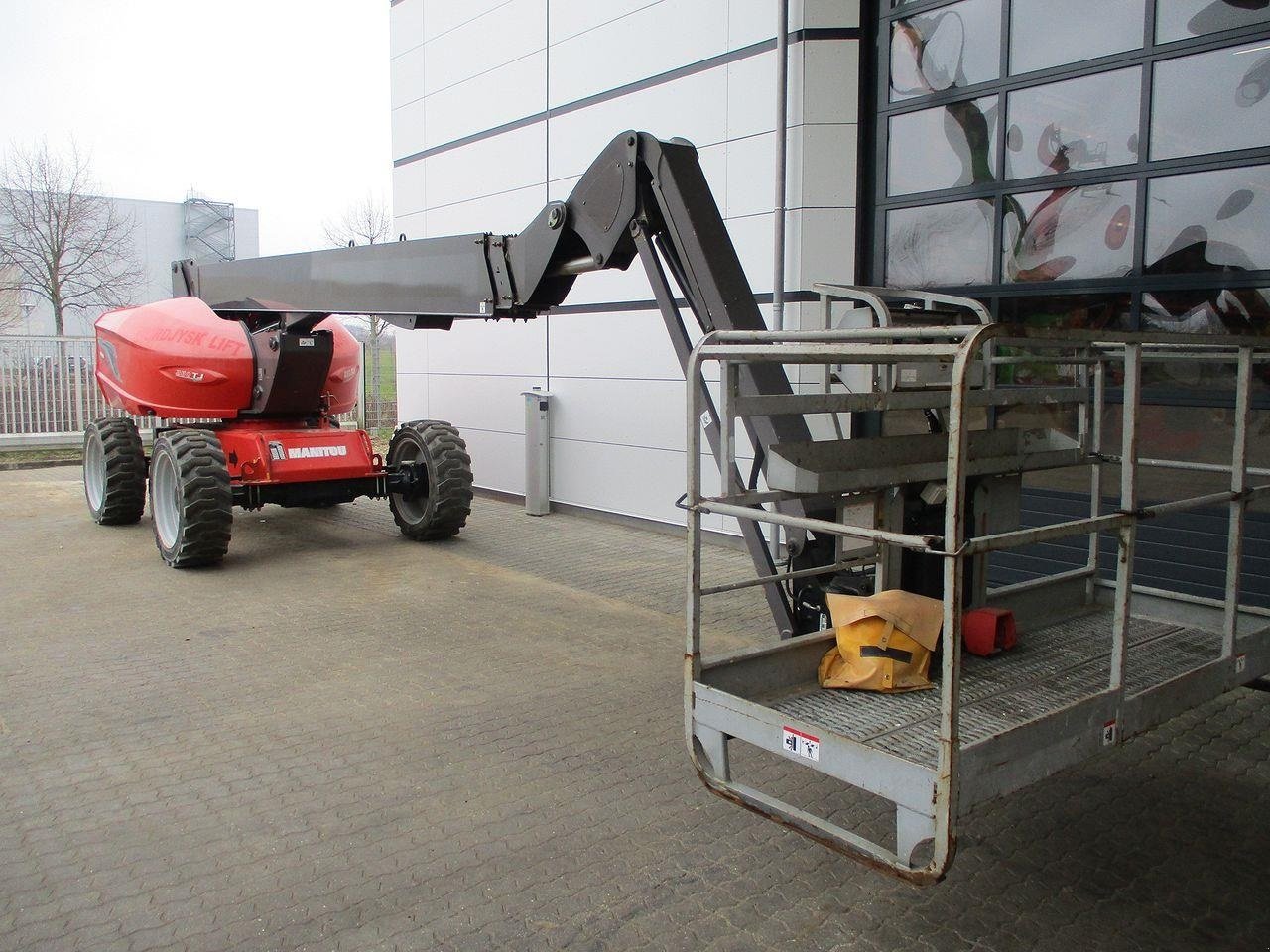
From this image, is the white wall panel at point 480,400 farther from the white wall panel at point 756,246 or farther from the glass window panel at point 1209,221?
the glass window panel at point 1209,221

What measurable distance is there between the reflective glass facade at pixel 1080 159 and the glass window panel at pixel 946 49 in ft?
0.03

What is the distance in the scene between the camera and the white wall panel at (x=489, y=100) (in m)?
11.2

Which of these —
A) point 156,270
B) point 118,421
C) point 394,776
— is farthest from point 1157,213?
point 156,270

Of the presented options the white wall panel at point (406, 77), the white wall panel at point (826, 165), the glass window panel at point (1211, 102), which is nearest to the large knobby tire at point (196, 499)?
the white wall panel at point (826, 165)

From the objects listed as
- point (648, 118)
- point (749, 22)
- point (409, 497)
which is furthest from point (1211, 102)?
point (409, 497)

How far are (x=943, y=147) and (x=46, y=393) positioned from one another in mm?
14620

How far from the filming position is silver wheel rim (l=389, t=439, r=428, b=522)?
9.68 m

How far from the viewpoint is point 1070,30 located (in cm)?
701

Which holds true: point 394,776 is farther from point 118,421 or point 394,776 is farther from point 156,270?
point 156,270

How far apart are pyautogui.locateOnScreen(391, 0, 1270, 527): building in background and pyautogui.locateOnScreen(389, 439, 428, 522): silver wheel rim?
186cm

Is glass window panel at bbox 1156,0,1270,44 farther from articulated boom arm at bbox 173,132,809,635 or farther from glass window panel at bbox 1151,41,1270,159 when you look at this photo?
articulated boom arm at bbox 173,132,809,635

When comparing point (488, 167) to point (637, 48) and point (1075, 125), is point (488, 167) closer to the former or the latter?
point (637, 48)

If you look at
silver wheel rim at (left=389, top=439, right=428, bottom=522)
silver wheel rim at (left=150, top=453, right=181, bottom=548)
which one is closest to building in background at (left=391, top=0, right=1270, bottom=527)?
silver wheel rim at (left=389, top=439, right=428, bottom=522)

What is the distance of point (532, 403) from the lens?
11.1 metres
